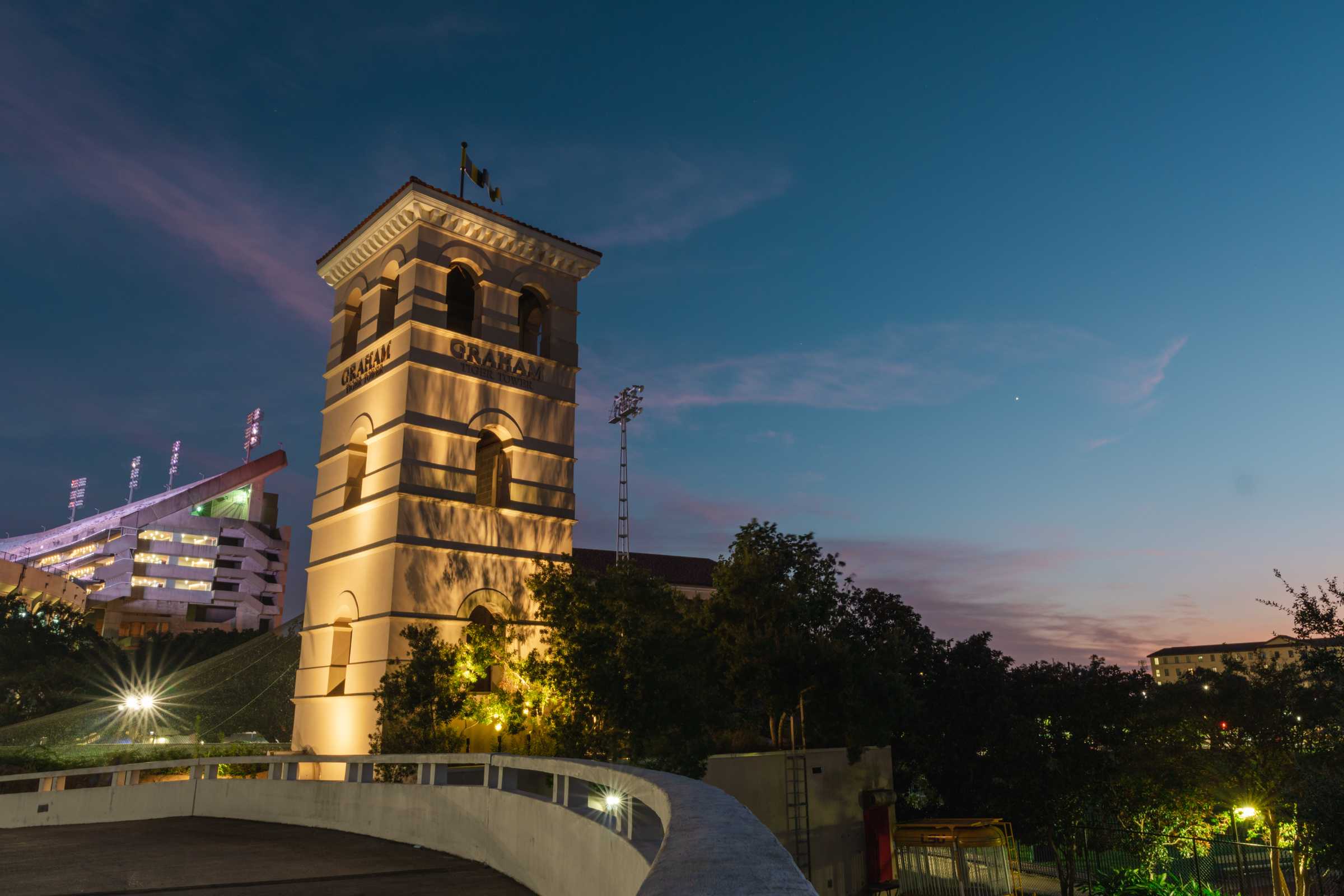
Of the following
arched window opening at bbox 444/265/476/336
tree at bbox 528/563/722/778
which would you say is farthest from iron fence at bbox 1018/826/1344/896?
arched window opening at bbox 444/265/476/336

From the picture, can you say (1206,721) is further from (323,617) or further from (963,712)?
(323,617)

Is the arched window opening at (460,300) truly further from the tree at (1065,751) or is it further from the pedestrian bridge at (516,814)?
the tree at (1065,751)

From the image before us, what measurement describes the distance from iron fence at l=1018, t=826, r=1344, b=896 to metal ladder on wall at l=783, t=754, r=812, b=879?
29.7 feet

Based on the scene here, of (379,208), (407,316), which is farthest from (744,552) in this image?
(379,208)

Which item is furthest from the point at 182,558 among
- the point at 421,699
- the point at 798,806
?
the point at 798,806

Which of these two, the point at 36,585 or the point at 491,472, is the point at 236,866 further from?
the point at 36,585

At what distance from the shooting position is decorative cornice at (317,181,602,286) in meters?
29.7

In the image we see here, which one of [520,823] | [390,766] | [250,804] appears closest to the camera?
[520,823]

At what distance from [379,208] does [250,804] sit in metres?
19.2

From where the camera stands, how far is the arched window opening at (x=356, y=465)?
101 feet

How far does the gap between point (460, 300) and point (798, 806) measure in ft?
65.0

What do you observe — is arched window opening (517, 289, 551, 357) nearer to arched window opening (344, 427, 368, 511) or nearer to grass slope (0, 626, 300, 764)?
arched window opening (344, 427, 368, 511)

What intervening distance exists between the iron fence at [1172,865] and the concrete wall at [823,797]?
7.09m

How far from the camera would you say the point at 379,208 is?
30.7m
